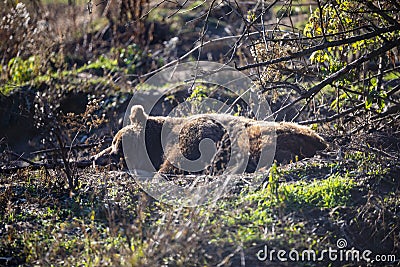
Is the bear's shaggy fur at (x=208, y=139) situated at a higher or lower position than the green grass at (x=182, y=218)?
higher

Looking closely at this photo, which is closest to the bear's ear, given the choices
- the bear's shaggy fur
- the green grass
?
the bear's shaggy fur

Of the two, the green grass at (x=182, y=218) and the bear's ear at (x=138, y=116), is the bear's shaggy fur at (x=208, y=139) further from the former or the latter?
the green grass at (x=182, y=218)

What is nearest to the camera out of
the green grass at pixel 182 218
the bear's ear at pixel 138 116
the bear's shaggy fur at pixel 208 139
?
the green grass at pixel 182 218

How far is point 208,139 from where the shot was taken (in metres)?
7.52

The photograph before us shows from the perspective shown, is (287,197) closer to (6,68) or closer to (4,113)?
(4,113)

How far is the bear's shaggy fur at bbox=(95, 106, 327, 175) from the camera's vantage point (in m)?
7.28

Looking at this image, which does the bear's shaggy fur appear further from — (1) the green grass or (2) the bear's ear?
(1) the green grass

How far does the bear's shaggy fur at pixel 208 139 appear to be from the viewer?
7281 mm


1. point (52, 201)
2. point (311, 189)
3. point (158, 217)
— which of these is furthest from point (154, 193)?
point (311, 189)

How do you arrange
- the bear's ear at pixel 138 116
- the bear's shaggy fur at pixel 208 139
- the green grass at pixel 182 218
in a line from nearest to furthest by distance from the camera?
the green grass at pixel 182 218
the bear's shaggy fur at pixel 208 139
the bear's ear at pixel 138 116

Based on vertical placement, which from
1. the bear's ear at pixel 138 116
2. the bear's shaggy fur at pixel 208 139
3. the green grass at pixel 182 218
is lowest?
the green grass at pixel 182 218

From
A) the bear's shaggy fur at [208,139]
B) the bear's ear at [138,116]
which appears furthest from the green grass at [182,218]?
the bear's ear at [138,116]

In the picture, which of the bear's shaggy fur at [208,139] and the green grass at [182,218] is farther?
the bear's shaggy fur at [208,139]

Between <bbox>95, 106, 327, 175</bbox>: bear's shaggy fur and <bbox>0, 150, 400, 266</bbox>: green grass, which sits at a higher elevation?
<bbox>95, 106, 327, 175</bbox>: bear's shaggy fur
